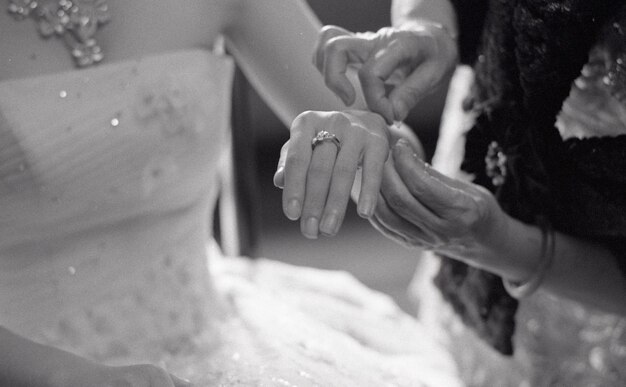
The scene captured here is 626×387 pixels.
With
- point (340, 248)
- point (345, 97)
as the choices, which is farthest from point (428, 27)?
point (340, 248)

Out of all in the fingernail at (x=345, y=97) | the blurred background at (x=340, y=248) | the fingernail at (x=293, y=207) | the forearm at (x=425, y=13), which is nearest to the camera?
the fingernail at (x=293, y=207)

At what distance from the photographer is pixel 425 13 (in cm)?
80

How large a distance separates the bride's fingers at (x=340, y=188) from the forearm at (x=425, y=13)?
26 cm

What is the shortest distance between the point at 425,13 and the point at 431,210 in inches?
9.6

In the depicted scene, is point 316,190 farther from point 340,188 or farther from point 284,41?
point 284,41

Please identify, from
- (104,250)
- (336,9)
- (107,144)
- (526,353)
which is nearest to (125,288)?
(104,250)

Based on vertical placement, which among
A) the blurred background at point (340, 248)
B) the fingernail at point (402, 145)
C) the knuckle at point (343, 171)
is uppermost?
the knuckle at point (343, 171)

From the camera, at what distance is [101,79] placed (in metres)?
0.79

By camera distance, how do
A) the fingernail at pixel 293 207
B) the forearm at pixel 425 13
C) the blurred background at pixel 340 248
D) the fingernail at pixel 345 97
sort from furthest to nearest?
1. the blurred background at pixel 340 248
2. the forearm at pixel 425 13
3. the fingernail at pixel 345 97
4. the fingernail at pixel 293 207

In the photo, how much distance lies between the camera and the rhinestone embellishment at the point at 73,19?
2.50 feet

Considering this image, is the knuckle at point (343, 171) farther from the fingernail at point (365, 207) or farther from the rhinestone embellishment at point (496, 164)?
the rhinestone embellishment at point (496, 164)

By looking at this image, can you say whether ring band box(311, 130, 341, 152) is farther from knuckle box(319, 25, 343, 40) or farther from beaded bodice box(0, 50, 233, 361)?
beaded bodice box(0, 50, 233, 361)

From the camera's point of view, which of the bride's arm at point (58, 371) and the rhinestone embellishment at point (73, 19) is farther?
the rhinestone embellishment at point (73, 19)

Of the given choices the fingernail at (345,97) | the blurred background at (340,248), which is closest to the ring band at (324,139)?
the fingernail at (345,97)
